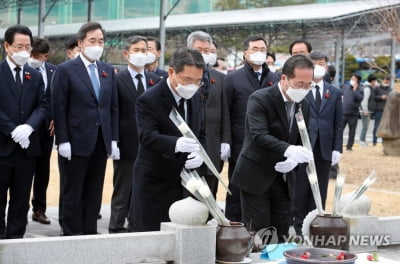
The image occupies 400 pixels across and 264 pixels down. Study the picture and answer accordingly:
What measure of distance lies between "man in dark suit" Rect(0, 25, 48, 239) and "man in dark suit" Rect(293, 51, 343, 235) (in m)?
2.54

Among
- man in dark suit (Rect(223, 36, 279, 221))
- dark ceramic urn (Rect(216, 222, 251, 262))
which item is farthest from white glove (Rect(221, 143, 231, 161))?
dark ceramic urn (Rect(216, 222, 251, 262))

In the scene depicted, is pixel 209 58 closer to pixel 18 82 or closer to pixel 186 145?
pixel 18 82

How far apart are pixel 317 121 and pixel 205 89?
49.3 inches

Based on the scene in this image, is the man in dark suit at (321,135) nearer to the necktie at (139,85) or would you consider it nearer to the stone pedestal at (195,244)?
the necktie at (139,85)

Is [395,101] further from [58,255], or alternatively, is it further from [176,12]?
[58,255]

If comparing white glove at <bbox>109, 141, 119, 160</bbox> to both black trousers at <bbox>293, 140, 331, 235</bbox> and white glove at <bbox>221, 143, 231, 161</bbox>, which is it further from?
black trousers at <bbox>293, 140, 331, 235</bbox>

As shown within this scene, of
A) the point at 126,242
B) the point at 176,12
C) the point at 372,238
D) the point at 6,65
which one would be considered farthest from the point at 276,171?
the point at 176,12

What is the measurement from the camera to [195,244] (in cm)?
461

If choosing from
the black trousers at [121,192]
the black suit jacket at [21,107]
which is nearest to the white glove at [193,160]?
the black suit jacket at [21,107]

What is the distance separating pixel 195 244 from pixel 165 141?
27.4 inches

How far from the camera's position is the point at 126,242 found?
459 centimetres

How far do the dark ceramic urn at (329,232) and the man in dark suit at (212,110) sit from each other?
88.3 inches

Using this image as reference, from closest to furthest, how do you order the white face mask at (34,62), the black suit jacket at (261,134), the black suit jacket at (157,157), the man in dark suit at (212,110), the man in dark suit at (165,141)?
the man in dark suit at (165,141), the black suit jacket at (157,157), the black suit jacket at (261,134), the man in dark suit at (212,110), the white face mask at (34,62)

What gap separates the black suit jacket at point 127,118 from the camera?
7.36 meters
